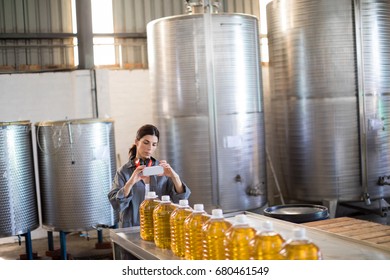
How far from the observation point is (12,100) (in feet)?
23.0

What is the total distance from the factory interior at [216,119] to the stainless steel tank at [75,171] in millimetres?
11

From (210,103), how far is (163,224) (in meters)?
3.54

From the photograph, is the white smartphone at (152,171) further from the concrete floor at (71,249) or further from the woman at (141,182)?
the concrete floor at (71,249)

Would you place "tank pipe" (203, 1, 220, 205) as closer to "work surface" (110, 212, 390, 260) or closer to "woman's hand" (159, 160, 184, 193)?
"woman's hand" (159, 160, 184, 193)

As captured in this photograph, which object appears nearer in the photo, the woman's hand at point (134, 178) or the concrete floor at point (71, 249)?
the woman's hand at point (134, 178)

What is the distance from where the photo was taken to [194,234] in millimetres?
2387

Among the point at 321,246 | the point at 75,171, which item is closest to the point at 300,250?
the point at 321,246

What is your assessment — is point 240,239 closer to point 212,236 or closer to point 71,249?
point 212,236

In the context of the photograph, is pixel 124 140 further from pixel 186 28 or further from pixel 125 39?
pixel 186 28

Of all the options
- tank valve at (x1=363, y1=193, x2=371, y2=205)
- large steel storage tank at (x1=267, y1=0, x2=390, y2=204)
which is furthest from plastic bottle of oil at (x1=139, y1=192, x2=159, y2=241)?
tank valve at (x1=363, y1=193, x2=371, y2=205)

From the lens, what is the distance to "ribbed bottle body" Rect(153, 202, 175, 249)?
2.71 m

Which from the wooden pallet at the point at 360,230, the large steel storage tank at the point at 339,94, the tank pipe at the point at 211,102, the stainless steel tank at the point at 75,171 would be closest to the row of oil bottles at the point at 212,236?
the wooden pallet at the point at 360,230

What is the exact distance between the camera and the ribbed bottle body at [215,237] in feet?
7.34

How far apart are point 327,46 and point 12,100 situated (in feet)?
12.5
